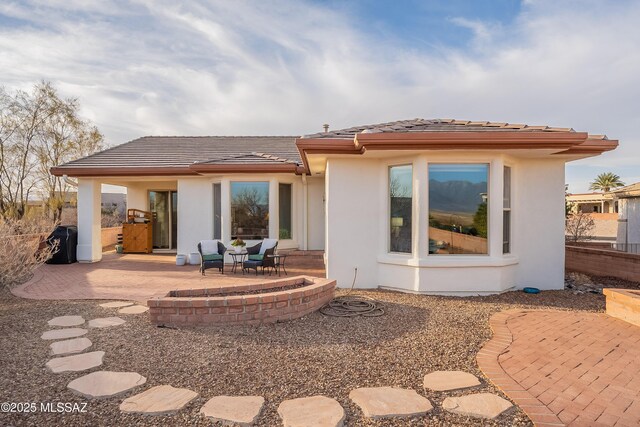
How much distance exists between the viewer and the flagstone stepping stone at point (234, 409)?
2.91 meters

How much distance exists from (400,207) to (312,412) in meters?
5.76

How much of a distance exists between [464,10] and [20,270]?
13106 mm

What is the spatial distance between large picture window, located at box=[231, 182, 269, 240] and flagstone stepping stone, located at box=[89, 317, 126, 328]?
654 centimetres

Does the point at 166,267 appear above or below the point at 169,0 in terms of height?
below

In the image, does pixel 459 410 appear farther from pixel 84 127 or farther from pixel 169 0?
pixel 84 127

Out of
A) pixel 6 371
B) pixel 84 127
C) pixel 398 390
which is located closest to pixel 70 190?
pixel 84 127

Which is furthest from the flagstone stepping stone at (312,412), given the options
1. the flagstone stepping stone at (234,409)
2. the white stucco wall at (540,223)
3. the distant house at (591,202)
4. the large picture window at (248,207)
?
the distant house at (591,202)

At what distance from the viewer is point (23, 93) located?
22.5 meters

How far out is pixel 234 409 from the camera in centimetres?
307

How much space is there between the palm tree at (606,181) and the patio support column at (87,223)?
53.1 m

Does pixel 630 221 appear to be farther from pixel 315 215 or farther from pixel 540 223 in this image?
pixel 315 215

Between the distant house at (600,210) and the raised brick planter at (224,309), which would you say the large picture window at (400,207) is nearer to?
the raised brick planter at (224,309)

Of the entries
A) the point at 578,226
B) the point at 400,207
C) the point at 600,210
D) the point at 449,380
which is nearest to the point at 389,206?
the point at 400,207

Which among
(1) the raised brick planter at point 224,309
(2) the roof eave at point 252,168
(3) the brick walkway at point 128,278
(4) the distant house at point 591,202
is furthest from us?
(4) the distant house at point 591,202
